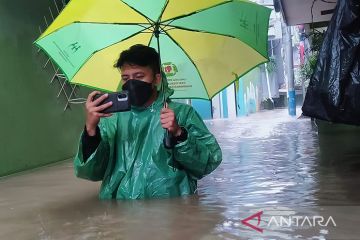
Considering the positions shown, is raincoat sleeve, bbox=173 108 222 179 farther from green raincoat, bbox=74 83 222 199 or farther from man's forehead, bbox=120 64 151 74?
man's forehead, bbox=120 64 151 74

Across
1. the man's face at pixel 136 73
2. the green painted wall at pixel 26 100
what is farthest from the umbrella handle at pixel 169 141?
the green painted wall at pixel 26 100

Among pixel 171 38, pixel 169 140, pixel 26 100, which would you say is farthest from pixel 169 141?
pixel 26 100

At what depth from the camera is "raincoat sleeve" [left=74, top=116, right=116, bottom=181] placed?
279 centimetres

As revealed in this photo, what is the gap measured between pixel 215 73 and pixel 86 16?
3.29ft

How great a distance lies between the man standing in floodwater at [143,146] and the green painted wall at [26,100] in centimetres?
353

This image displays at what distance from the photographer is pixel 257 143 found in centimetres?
754

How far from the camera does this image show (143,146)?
289 cm

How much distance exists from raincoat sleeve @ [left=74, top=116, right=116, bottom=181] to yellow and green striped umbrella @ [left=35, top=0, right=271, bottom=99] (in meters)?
0.51

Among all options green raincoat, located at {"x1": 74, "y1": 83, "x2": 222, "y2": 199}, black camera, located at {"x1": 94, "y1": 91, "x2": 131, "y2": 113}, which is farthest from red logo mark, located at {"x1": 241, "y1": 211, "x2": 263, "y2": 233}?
black camera, located at {"x1": 94, "y1": 91, "x2": 131, "y2": 113}

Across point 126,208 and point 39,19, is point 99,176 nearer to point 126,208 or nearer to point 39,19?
point 126,208

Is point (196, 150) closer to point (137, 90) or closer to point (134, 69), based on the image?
point (137, 90)

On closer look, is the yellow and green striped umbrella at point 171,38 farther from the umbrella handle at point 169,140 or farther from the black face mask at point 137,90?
the umbrella handle at point 169,140

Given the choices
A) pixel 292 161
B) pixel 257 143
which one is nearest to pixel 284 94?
pixel 257 143

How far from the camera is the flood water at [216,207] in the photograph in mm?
2379
